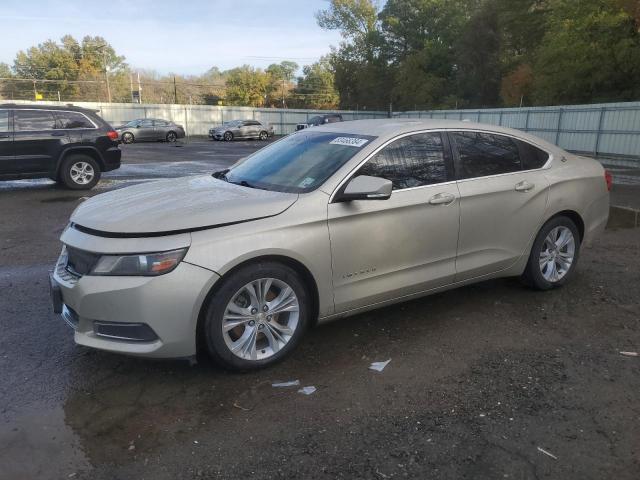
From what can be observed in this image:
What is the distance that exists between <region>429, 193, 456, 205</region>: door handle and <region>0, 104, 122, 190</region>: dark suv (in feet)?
29.7

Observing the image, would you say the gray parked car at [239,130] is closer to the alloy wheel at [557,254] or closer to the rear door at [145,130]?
the rear door at [145,130]

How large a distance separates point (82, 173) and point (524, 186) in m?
9.42

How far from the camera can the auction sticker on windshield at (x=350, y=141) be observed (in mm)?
4062

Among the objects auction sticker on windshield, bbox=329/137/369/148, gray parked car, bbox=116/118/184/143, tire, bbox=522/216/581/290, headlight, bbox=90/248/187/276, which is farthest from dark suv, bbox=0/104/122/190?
gray parked car, bbox=116/118/184/143

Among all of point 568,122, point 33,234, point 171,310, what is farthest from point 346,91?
point 171,310

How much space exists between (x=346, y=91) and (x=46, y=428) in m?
65.4

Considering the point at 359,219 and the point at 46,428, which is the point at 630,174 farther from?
the point at 46,428

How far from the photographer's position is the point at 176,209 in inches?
136

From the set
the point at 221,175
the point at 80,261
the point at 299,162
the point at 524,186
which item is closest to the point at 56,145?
the point at 221,175

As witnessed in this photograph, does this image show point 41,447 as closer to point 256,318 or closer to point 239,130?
point 256,318

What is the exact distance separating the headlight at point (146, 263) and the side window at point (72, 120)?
882 cm

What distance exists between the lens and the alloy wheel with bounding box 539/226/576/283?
4.95m

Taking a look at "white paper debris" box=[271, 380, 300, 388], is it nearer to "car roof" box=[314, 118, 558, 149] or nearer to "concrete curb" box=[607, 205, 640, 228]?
"car roof" box=[314, 118, 558, 149]

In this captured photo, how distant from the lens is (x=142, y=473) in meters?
2.58
